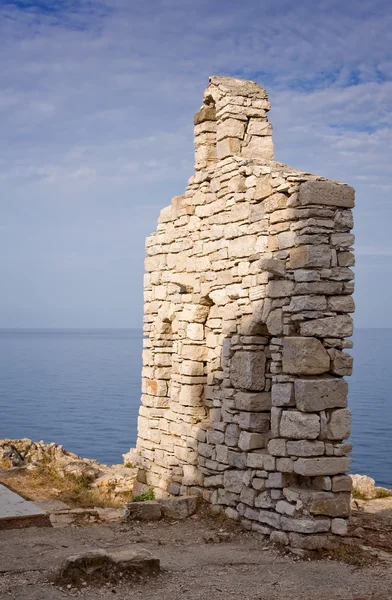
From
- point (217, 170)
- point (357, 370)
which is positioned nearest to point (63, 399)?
point (357, 370)

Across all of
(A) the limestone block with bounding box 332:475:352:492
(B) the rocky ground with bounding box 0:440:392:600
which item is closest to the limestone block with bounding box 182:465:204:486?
(B) the rocky ground with bounding box 0:440:392:600

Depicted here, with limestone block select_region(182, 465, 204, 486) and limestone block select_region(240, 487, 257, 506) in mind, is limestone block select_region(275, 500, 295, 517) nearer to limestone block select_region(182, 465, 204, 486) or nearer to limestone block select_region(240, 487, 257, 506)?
limestone block select_region(240, 487, 257, 506)

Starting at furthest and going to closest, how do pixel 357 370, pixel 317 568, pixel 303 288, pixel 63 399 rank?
1. pixel 357 370
2. pixel 63 399
3. pixel 303 288
4. pixel 317 568

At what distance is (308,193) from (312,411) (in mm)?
2444

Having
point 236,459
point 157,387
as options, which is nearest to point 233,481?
point 236,459

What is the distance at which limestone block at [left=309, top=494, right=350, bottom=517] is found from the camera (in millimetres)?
8320

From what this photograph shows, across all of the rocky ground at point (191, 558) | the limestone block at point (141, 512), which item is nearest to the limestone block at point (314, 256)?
the rocky ground at point (191, 558)

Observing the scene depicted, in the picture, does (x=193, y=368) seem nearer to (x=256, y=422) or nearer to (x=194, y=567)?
(x=256, y=422)

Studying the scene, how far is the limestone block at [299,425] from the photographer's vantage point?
27.5ft

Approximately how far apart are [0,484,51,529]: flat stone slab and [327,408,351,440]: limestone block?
3930 millimetres

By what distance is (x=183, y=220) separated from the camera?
1135cm

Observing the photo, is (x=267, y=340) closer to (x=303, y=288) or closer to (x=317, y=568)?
(x=303, y=288)

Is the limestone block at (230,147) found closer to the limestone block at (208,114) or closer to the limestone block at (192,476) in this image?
the limestone block at (208,114)

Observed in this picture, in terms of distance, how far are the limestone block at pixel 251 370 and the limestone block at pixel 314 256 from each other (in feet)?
4.57
